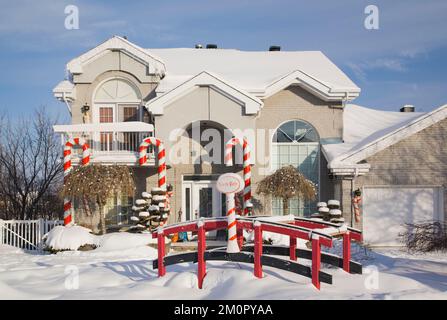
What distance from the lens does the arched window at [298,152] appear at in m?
20.3

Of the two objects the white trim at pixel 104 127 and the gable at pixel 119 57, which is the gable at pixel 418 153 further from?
the gable at pixel 119 57

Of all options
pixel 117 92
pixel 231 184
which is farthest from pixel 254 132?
pixel 231 184

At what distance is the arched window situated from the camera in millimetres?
20266

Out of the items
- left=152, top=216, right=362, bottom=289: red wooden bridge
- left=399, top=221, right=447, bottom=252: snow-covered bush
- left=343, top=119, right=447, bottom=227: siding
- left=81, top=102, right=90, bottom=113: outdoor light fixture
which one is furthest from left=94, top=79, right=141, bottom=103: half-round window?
left=399, top=221, right=447, bottom=252: snow-covered bush

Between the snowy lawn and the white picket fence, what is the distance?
6.58 m

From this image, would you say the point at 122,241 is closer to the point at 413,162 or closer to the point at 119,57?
the point at 119,57

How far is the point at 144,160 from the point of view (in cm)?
1855

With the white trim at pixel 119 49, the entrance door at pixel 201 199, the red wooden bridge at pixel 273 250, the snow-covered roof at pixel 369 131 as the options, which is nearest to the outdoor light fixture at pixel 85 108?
the white trim at pixel 119 49

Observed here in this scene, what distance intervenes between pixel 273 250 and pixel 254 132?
839 centimetres

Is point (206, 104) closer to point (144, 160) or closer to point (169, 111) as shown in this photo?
point (169, 111)

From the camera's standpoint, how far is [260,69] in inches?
890

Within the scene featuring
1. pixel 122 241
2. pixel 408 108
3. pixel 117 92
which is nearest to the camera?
pixel 122 241

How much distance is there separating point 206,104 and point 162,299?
35.9 feet

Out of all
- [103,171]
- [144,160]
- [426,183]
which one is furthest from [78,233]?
[426,183]
